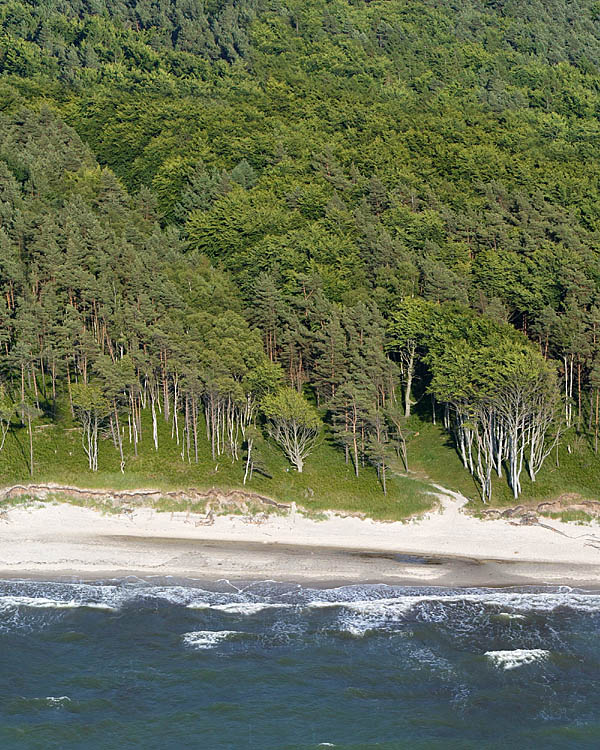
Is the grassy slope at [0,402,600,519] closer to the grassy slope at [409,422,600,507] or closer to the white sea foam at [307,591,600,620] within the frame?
the grassy slope at [409,422,600,507]

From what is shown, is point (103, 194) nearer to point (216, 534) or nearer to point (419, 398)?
point (419, 398)

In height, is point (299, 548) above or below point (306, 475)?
below

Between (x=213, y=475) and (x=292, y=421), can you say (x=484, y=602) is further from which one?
(x=213, y=475)

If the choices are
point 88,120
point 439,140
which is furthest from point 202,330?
point 88,120

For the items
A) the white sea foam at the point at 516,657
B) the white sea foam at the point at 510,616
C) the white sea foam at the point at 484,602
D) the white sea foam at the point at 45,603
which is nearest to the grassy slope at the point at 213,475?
the white sea foam at the point at 484,602

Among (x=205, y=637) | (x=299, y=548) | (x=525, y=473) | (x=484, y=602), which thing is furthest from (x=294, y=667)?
(x=525, y=473)

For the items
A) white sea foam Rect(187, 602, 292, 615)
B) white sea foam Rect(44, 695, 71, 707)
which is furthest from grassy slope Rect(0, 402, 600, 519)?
white sea foam Rect(44, 695, 71, 707)

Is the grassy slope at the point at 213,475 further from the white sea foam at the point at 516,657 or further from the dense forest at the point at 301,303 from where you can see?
the white sea foam at the point at 516,657
